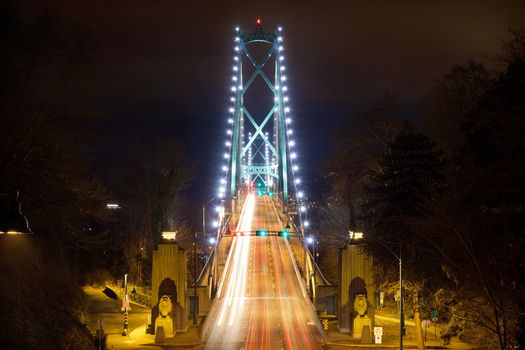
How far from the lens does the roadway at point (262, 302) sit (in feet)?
116

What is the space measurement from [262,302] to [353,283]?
983cm

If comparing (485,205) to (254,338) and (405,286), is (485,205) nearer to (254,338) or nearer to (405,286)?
(405,286)

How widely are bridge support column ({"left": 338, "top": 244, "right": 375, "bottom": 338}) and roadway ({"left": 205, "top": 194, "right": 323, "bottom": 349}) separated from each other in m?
1.81

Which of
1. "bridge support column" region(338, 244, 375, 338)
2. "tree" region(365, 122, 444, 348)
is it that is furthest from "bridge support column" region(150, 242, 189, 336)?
"tree" region(365, 122, 444, 348)

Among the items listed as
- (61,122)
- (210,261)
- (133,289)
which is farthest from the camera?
(210,261)

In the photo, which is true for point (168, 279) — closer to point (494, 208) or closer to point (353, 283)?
point (353, 283)

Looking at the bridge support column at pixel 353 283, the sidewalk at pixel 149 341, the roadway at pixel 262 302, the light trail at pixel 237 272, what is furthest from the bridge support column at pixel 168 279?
the bridge support column at pixel 353 283

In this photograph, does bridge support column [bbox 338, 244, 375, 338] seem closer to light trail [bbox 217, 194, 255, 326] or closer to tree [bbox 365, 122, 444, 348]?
tree [bbox 365, 122, 444, 348]

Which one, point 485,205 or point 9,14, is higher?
point 9,14

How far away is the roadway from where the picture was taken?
35.3 m

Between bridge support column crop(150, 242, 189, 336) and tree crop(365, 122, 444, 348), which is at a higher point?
tree crop(365, 122, 444, 348)

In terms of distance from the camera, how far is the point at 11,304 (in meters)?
14.7

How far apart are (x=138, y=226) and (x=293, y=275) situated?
1335 centimetres

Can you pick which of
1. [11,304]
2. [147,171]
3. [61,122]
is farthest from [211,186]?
[11,304]
